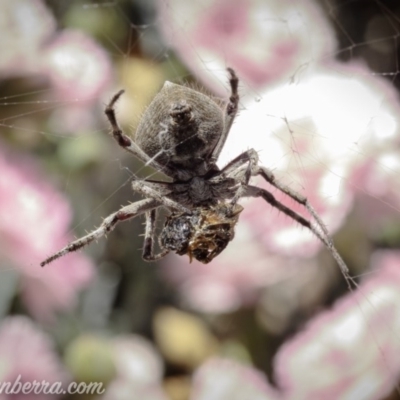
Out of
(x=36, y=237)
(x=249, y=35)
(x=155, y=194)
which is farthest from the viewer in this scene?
(x=249, y=35)

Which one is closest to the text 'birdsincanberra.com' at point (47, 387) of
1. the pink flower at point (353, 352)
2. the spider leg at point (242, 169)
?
the pink flower at point (353, 352)

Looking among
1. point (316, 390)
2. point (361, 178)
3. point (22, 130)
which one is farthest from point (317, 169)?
point (22, 130)

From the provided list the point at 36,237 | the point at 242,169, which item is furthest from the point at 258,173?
the point at 36,237

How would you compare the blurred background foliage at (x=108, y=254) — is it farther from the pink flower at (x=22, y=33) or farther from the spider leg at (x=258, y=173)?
the spider leg at (x=258, y=173)

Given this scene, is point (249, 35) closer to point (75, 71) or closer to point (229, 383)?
point (75, 71)

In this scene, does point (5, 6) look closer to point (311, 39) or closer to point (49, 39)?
point (49, 39)

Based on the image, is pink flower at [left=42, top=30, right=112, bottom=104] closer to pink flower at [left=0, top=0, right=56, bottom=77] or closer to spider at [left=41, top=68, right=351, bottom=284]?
pink flower at [left=0, top=0, right=56, bottom=77]

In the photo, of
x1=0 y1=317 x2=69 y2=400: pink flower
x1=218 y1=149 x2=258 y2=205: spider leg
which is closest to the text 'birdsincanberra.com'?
x1=0 y1=317 x2=69 y2=400: pink flower
